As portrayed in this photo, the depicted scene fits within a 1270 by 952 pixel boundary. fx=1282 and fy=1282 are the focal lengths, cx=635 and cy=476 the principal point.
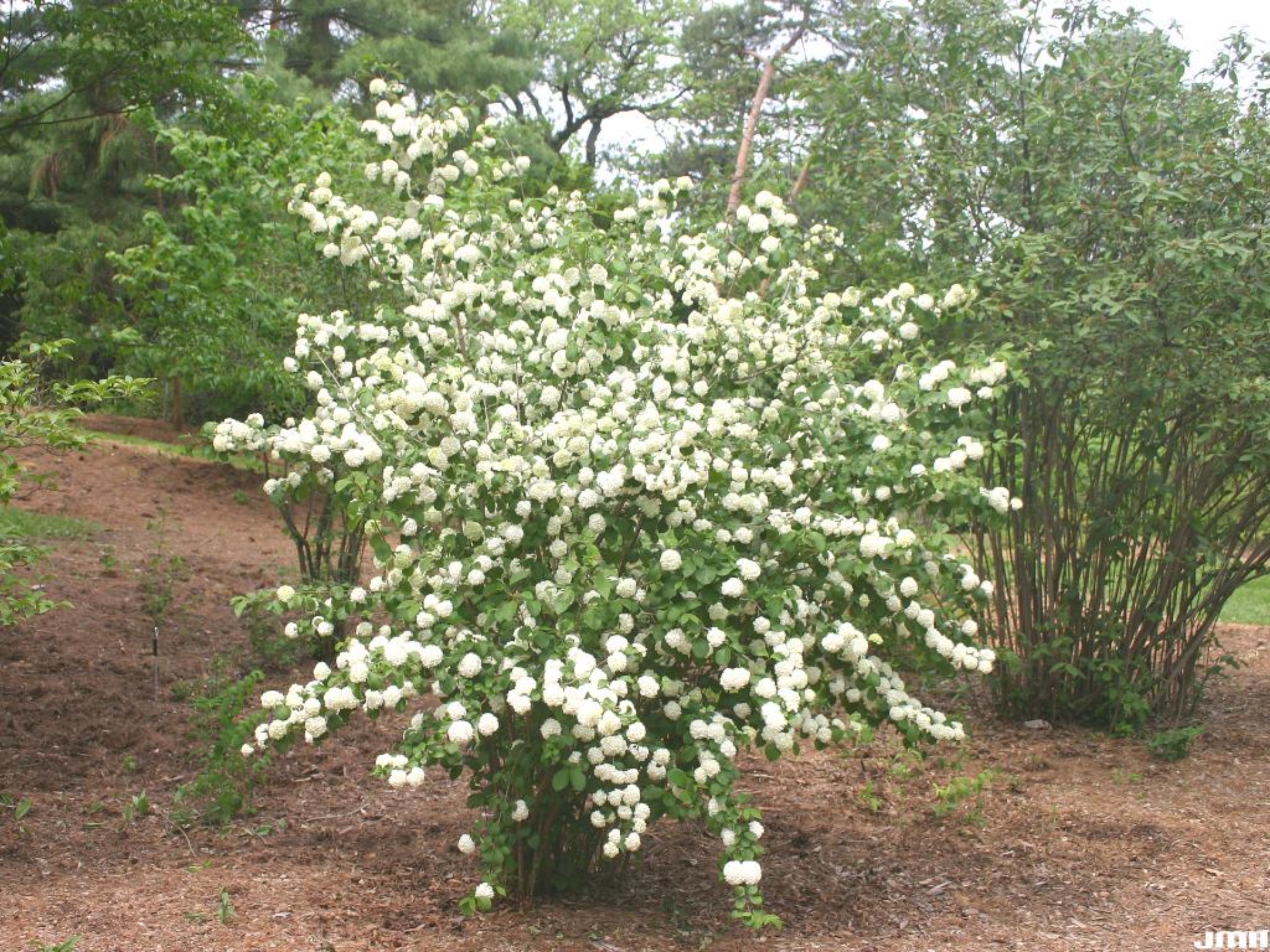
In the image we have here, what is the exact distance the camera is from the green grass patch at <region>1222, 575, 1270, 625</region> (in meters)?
10.0

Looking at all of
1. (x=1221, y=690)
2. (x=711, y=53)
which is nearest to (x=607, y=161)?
(x=711, y=53)

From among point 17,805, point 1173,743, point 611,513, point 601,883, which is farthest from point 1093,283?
point 17,805

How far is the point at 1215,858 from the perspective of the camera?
4.53 m

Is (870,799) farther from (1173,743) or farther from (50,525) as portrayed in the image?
(50,525)

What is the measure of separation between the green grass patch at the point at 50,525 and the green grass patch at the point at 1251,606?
7951 millimetres

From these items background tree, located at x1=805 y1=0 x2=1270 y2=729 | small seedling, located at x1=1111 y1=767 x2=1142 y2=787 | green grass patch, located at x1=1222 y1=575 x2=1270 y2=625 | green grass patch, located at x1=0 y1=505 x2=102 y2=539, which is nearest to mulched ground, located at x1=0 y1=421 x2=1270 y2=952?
small seedling, located at x1=1111 y1=767 x2=1142 y2=787

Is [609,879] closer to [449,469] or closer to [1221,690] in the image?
[449,469]

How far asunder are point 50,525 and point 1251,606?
9.54 m

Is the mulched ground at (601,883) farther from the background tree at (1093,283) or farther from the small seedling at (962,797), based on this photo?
the background tree at (1093,283)

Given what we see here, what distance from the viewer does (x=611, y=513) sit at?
344cm

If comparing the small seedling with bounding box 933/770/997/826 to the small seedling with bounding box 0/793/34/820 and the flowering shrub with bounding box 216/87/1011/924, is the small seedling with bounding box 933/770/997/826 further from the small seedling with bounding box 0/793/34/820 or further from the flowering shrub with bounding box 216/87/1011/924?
the small seedling with bounding box 0/793/34/820

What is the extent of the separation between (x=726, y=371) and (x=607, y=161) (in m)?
19.6

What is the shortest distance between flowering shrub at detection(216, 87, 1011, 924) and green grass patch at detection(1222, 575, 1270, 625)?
6392 mm

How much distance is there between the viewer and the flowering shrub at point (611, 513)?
3279 millimetres
